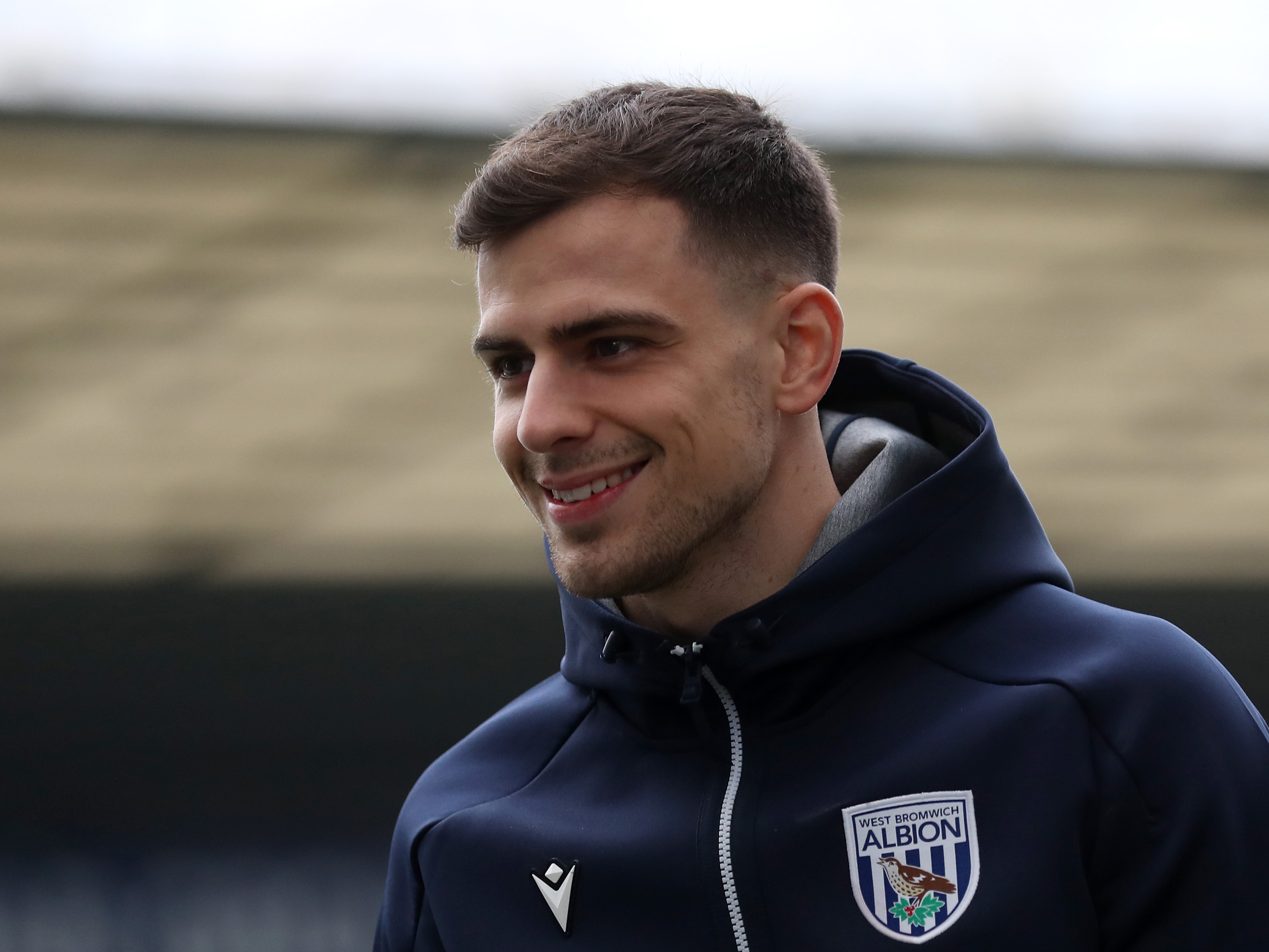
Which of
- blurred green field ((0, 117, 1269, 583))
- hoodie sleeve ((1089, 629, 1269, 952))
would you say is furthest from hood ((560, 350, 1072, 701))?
blurred green field ((0, 117, 1269, 583))

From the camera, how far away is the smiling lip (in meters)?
1.59

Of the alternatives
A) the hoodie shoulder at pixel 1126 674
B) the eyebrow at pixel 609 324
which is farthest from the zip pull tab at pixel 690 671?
the eyebrow at pixel 609 324

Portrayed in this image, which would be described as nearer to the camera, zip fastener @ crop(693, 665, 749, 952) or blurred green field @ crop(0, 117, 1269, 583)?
zip fastener @ crop(693, 665, 749, 952)

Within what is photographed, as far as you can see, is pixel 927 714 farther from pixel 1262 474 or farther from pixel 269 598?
pixel 1262 474

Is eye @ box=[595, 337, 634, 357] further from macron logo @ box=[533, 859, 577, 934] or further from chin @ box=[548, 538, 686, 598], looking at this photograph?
macron logo @ box=[533, 859, 577, 934]

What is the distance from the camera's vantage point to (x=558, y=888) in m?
1.62

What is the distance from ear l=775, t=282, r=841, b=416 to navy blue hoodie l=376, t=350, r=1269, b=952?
0.20 m

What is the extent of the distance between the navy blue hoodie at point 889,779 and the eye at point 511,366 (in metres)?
0.34

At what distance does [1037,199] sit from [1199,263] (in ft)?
2.65

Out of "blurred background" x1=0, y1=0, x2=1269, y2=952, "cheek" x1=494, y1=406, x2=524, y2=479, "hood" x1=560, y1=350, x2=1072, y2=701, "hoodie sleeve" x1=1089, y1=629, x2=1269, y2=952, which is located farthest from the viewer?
"blurred background" x1=0, y1=0, x2=1269, y2=952

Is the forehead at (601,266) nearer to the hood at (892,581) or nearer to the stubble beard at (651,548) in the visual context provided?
the stubble beard at (651,548)

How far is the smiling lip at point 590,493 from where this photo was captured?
1.59 metres

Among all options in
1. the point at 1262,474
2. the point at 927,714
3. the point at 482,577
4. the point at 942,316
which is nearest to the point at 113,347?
the point at 482,577

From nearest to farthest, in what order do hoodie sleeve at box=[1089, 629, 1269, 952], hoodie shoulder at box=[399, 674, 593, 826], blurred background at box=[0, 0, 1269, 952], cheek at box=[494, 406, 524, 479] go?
hoodie sleeve at box=[1089, 629, 1269, 952], cheek at box=[494, 406, 524, 479], hoodie shoulder at box=[399, 674, 593, 826], blurred background at box=[0, 0, 1269, 952]
